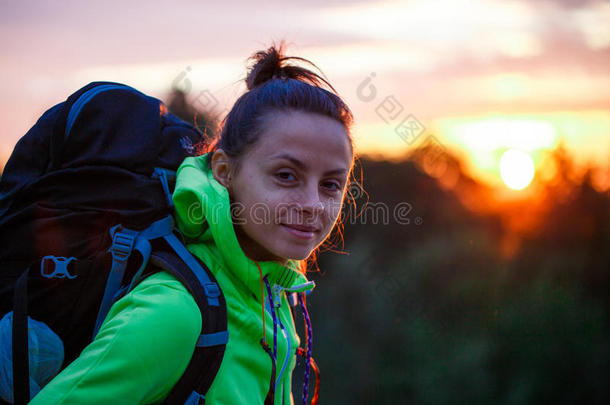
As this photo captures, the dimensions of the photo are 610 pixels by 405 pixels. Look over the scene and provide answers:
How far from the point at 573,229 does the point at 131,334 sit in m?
4.30

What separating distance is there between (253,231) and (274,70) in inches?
30.7

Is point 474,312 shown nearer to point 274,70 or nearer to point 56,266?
point 274,70

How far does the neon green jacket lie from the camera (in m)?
1.17

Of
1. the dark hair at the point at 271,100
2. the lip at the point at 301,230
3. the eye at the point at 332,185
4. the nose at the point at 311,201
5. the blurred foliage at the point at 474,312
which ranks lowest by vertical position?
the blurred foliage at the point at 474,312

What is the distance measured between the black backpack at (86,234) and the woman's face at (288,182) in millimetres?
265

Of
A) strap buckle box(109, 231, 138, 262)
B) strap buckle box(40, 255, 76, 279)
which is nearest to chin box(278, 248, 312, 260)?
strap buckle box(109, 231, 138, 262)

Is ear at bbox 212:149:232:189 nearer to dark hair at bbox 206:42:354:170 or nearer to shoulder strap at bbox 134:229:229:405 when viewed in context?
dark hair at bbox 206:42:354:170

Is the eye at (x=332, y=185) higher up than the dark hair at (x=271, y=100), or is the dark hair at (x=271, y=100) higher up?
the dark hair at (x=271, y=100)

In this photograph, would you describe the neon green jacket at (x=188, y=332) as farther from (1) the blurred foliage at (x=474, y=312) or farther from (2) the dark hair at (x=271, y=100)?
(1) the blurred foliage at (x=474, y=312)

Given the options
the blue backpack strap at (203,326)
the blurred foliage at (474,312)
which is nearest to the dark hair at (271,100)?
the blue backpack strap at (203,326)

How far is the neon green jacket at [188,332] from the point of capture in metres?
1.17

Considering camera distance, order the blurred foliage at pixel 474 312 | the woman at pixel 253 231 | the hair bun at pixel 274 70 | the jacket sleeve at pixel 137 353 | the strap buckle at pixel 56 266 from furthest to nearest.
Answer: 1. the blurred foliage at pixel 474 312
2. the hair bun at pixel 274 70
3. the strap buckle at pixel 56 266
4. the woman at pixel 253 231
5. the jacket sleeve at pixel 137 353

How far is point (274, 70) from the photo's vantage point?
206 cm

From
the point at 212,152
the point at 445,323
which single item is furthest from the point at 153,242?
→ the point at 445,323
